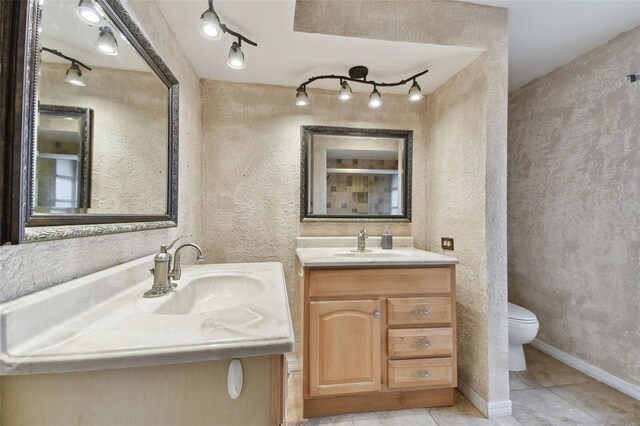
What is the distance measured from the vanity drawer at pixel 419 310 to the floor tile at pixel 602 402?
89cm

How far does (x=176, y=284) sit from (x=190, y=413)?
525mm

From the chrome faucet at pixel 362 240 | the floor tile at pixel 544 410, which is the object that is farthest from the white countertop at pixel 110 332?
the floor tile at pixel 544 410

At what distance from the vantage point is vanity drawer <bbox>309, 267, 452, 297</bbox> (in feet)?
4.72

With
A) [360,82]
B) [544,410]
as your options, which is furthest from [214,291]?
[544,410]

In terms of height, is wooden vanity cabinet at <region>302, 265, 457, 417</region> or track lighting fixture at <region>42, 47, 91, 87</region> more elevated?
track lighting fixture at <region>42, 47, 91, 87</region>

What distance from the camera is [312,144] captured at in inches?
77.7

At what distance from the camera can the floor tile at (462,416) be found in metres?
1.40

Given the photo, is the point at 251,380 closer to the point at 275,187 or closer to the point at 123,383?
the point at 123,383

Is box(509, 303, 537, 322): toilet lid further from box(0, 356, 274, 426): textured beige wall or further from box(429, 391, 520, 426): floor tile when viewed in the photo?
box(0, 356, 274, 426): textured beige wall

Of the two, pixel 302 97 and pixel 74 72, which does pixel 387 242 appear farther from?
pixel 74 72

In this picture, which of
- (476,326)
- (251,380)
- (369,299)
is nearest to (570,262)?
(476,326)

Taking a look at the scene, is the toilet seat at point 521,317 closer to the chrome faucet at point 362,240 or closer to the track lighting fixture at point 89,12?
the chrome faucet at point 362,240

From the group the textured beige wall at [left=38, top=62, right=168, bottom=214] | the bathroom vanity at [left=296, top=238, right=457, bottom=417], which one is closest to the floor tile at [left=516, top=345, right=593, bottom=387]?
the bathroom vanity at [left=296, top=238, right=457, bottom=417]

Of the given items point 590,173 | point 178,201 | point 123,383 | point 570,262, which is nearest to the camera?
point 123,383
